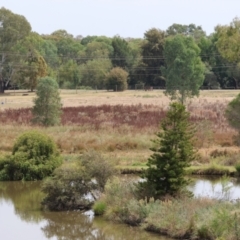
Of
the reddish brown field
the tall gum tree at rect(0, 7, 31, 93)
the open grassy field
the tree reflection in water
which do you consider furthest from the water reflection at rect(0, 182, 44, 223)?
the tall gum tree at rect(0, 7, 31, 93)

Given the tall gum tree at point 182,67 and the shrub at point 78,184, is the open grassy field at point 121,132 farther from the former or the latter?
the shrub at point 78,184

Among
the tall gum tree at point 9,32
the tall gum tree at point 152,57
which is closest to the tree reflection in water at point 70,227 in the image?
the tall gum tree at point 9,32

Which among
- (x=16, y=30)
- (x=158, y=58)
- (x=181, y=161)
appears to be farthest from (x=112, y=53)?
(x=181, y=161)

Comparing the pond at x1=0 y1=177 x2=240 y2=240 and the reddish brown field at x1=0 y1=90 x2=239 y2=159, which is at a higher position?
the reddish brown field at x1=0 y1=90 x2=239 y2=159

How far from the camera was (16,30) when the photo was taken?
84125 mm

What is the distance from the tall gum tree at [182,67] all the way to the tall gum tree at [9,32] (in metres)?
32.2

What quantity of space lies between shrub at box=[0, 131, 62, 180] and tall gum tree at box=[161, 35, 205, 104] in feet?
89.9

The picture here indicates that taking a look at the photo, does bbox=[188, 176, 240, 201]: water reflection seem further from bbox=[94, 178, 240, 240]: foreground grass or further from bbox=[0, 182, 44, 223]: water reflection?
bbox=[0, 182, 44, 223]: water reflection

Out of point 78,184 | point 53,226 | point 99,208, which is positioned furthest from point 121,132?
point 53,226

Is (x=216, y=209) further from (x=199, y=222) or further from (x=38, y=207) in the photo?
(x=38, y=207)

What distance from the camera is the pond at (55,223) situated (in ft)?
67.2

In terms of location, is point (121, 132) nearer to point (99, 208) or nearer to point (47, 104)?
point (47, 104)

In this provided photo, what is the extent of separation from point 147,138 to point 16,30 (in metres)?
51.4

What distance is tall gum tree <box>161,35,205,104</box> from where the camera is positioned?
183ft
